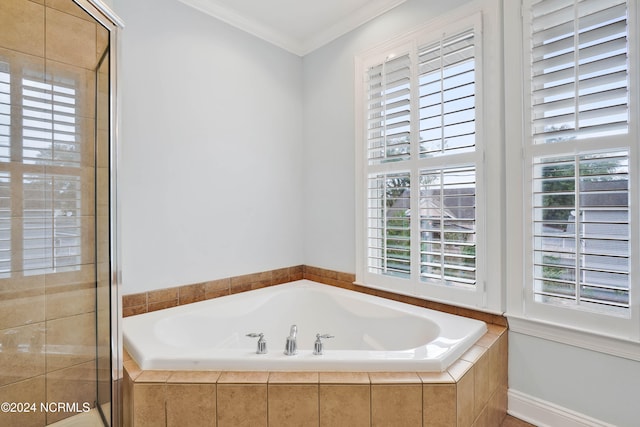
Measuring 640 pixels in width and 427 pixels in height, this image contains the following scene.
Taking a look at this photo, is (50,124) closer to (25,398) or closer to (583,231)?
(25,398)

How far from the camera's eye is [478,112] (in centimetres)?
179

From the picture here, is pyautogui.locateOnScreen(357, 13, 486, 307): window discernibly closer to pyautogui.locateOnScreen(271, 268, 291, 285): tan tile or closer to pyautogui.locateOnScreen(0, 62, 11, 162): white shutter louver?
pyautogui.locateOnScreen(271, 268, 291, 285): tan tile

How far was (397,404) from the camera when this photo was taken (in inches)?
48.4

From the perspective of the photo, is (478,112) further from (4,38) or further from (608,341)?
(4,38)

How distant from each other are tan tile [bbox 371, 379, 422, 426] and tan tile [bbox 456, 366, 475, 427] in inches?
6.3

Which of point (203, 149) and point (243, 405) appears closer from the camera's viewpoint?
point (243, 405)

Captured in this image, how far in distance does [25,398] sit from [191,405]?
2.69 feet

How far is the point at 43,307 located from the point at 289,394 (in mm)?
1209

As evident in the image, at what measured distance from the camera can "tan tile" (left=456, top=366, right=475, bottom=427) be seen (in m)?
1.25

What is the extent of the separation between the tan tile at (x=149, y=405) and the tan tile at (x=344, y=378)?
2.04ft

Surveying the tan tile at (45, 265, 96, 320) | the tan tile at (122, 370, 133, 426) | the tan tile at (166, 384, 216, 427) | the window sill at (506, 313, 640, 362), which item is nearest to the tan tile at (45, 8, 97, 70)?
the tan tile at (45, 265, 96, 320)

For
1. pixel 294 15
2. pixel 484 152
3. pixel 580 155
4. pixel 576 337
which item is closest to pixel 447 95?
pixel 484 152

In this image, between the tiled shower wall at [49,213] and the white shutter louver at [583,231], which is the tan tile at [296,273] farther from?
the white shutter louver at [583,231]

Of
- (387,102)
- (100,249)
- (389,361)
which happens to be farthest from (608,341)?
(100,249)
